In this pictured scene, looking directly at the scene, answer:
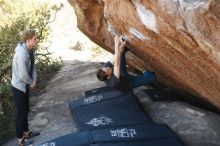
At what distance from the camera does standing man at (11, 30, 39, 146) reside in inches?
277

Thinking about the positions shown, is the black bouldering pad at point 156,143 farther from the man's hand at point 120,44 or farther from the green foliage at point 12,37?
the green foliage at point 12,37

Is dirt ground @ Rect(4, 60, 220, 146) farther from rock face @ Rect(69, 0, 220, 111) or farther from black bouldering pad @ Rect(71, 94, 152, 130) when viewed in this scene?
rock face @ Rect(69, 0, 220, 111)

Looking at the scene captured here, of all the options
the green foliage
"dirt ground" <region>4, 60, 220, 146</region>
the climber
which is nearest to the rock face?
the climber

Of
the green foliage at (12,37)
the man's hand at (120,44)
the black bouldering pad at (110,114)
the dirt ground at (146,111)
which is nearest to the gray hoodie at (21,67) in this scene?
the dirt ground at (146,111)

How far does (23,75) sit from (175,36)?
2.60 metres

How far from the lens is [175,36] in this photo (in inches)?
227

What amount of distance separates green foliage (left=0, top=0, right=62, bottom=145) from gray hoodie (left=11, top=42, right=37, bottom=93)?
1.34 metres

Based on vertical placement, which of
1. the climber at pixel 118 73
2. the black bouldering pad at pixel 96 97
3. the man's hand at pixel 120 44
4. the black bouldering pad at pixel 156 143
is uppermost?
the man's hand at pixel 120 44

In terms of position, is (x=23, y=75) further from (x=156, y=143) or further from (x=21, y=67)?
(x=156, y=143)

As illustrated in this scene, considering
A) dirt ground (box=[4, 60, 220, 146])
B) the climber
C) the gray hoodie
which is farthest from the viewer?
the climber

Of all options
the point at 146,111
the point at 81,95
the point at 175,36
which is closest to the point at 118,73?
the point at 146,111

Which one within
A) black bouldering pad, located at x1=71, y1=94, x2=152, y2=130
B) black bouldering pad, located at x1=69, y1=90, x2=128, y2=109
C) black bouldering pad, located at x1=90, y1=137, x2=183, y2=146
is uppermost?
black bouldering pad, located at x1=69, y1=90, x2=128, y2=109

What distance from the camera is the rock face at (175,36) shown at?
4.96 m

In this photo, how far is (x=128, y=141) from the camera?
21.5 feet
